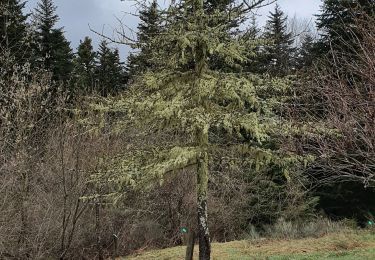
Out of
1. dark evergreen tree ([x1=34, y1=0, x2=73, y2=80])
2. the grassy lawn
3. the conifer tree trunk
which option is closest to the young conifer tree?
the conifer tree trunk

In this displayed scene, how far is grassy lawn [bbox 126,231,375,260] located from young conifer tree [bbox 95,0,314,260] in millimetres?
2773

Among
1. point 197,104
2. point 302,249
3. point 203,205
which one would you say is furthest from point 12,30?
point 302,249

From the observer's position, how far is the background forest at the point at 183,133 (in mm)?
6613

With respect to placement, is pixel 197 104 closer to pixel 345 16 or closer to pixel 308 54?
pixel 345 16

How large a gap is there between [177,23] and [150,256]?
289 inches

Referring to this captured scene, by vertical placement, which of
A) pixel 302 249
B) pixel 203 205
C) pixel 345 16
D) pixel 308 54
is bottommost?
pixel 302 249

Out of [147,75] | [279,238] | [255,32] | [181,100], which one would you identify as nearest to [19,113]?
[147,75]

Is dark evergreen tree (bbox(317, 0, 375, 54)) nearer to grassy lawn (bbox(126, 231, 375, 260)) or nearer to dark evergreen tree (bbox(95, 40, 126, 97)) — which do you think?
grassy lawn (bbox(126, 231, 375, 260))

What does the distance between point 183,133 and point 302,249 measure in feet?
14.6

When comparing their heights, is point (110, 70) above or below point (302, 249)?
above

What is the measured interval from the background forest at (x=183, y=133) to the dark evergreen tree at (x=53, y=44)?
291 inches

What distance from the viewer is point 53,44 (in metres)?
27.8

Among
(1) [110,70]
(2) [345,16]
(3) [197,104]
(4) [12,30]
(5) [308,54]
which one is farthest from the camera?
(1) [110,70]

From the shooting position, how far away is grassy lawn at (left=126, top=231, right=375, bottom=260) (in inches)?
476
